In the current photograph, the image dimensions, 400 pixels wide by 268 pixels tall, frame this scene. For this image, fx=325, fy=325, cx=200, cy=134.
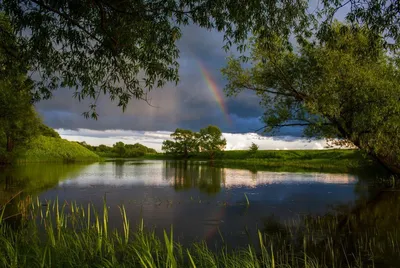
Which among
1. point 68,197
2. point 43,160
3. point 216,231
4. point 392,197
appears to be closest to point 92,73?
point 216,231

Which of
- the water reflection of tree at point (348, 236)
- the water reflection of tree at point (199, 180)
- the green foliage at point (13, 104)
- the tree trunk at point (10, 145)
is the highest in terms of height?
the green foliage at point (13, 104)

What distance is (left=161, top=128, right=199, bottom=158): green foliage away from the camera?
106812mm

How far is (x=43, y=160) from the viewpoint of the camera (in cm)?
6675

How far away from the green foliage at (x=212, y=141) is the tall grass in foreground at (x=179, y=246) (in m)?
86.8

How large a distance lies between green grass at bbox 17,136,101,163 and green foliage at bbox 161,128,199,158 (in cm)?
2982

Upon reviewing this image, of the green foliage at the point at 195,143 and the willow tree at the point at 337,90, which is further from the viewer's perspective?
the green foliage at the point at 195,143

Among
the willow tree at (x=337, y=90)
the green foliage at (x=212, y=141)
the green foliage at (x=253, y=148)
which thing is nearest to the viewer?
the willow tree at (x=337, y=90)

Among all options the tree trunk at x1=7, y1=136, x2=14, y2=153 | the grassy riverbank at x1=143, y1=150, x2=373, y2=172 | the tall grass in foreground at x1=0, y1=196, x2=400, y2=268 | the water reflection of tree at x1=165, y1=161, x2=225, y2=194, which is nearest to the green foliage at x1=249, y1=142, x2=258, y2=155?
the grassy riverbank at x1=143, y1=150, x2=373, y2=172

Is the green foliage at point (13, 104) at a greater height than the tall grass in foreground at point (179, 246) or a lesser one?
greater

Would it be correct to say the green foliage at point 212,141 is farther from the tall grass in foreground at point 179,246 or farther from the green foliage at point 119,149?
the tall grass in foreground at point 179,246

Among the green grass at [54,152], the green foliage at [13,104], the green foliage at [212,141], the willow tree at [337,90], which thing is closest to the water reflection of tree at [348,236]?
the willow tree at [337,90]

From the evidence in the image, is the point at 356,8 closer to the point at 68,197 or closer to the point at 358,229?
the point at 358,229

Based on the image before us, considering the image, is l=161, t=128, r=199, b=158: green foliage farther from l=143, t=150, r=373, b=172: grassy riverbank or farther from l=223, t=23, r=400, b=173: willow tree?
l=223, t=23, r=400, b=173: willow tree

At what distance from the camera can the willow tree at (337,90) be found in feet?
67.5
